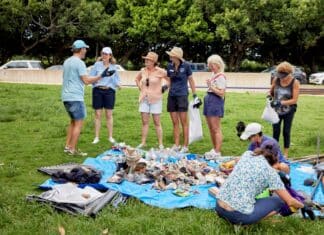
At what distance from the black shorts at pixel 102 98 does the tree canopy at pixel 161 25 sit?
82.0 feet

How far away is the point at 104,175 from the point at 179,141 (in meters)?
2.61

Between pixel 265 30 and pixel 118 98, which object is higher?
pixel 265 30

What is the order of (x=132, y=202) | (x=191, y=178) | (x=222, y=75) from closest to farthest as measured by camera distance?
1. (x=132, y=202)
2. (x=191, y=178)
3. (x=222, y=75)

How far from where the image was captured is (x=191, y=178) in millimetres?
6801

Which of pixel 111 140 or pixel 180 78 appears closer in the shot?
pixel 180 78

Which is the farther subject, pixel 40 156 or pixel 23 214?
pixel 40 156

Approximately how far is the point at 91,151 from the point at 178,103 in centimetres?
171

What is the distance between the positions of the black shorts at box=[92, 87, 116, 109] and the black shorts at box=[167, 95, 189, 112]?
46.3 inches

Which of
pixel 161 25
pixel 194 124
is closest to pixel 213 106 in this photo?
pixel 194 124

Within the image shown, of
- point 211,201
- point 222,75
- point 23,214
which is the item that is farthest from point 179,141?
point 23,214

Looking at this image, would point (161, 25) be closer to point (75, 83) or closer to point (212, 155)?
point (75, 83)

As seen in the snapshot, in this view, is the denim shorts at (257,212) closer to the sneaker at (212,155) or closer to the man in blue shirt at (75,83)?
the sneaker at (212,155)

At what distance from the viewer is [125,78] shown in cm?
2855

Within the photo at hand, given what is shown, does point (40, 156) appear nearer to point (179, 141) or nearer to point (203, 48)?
point (179, 141)
